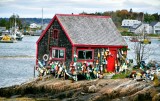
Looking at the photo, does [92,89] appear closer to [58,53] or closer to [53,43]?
[58,53]

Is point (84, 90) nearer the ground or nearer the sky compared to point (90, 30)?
nearer the ground

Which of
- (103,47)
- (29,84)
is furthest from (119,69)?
(29,84)

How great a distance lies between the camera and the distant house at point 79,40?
150 feet

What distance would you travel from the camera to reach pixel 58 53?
46.8 metres

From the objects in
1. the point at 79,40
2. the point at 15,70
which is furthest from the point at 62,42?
the point at 15,70

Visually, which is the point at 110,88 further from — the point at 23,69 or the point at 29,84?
the point at 23,69

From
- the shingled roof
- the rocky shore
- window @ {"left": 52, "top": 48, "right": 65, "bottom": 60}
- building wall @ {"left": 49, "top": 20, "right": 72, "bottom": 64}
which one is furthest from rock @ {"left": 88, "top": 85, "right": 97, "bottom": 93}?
window @ {"left": 52, "top": 48, "right": 65, "bottom": 60}

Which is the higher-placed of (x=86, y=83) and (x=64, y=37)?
(x=64, y=37)

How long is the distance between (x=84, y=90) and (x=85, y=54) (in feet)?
21.0

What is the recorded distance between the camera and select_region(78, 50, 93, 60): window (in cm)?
4588

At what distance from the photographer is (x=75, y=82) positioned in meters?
42.3

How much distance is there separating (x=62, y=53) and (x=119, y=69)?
5342 mm

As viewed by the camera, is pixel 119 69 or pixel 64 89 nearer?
pixel 64 89

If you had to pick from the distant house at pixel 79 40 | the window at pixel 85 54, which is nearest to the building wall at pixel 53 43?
the distant house at pixel 79 40
